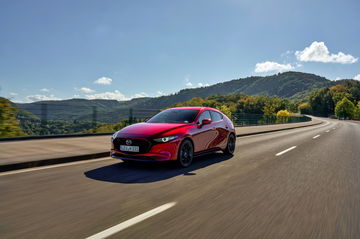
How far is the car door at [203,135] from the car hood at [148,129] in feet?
1.56

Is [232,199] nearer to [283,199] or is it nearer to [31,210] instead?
[283,199]

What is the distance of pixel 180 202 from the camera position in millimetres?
3957

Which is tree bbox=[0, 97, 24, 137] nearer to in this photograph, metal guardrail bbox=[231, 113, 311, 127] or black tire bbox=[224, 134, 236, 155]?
black tire bbox=[224, 134, 236, 155]

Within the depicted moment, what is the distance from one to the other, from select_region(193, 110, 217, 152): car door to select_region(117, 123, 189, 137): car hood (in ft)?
1.56

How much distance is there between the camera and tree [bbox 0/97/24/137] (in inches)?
455

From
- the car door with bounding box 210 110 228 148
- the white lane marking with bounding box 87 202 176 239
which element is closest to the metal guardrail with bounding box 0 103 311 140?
the car door with bounding box 210 110 228 148

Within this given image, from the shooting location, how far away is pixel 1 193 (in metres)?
4.25

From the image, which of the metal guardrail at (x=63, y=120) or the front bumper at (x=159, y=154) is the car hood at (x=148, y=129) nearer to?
the front bumper at (x=159, y=154)

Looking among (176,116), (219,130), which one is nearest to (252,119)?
(219,130)

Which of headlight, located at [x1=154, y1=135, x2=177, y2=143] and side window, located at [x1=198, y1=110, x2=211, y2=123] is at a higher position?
side window, located at [x1=198, y1=110, x2=211, y2=123]

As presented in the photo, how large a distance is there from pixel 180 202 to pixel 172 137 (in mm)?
2352

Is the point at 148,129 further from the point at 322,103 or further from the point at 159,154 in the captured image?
the point at 322,103

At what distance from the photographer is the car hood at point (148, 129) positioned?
619cm

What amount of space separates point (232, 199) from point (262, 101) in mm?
161186
